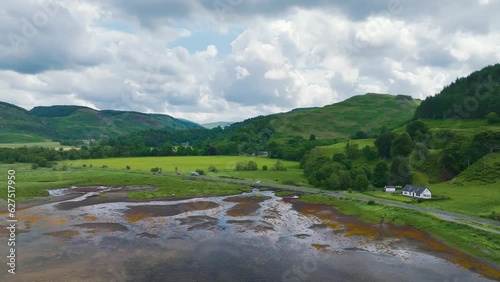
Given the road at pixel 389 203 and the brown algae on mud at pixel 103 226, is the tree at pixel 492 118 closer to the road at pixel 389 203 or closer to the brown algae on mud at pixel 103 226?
the road at pixel 389 203

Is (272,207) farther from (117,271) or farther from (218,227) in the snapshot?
(117,271)

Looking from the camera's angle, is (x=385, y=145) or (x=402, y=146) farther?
(x=385, y=145)

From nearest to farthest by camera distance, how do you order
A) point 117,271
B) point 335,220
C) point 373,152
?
point 117,271, point 335,220, point 373,152

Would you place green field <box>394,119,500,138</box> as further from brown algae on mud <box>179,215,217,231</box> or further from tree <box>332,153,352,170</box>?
brown algae on mud <box>179,215,217,231</box>

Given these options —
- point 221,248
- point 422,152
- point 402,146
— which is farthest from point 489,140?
point 221,248

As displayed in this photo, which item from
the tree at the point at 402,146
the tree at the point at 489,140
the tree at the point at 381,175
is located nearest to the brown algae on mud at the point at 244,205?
the tree at the point at 381,175

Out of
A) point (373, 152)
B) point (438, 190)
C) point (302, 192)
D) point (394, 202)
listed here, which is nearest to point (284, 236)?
point (394, 202)

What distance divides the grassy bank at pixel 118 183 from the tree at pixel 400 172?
141ft

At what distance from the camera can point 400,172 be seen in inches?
3991

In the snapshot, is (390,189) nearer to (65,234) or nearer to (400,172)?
(400,172)

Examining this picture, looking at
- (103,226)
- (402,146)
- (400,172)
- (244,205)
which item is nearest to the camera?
(103,226)

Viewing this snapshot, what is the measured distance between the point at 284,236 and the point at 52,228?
130 ft

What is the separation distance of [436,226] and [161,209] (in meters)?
55.5

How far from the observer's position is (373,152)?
447 feet
